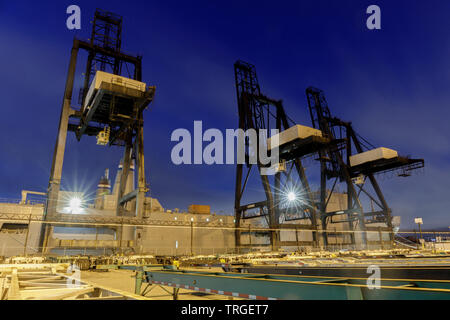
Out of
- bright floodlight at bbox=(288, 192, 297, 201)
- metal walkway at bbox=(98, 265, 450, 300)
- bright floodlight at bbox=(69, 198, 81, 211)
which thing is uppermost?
bright floodlight at bbox=(69, 198, 81, 211)

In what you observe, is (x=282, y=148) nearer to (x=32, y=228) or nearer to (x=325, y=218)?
(x=325, y=218)

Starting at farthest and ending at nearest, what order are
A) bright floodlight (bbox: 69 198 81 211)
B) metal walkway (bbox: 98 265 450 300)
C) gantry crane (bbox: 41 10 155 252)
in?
1. bright floodlight (bbox: 69 198 81 211)
2. gantry crane (bbox: 41 10 155 252)
3. metal walkway (bbox: 98 265 450 300)

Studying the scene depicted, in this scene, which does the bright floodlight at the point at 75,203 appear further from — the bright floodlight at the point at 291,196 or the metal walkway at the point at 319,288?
the metal walkway at the point at 319,288

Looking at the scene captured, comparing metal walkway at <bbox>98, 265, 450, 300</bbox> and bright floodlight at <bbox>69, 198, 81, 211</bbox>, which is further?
bright floodlight at <bbox>69, 198, 81, 211</bbox>

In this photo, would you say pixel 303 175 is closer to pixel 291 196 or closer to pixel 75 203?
pixel 291 196

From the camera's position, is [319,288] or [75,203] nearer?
[319,288]

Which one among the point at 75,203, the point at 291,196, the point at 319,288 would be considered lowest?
the point at 319,288

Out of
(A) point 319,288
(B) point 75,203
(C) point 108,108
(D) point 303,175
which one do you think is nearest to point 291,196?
(D) point 303,175

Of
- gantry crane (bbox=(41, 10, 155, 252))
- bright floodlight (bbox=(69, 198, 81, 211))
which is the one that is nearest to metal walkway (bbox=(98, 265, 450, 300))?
gantry crane (bbox=(41, 10, 155, 252))

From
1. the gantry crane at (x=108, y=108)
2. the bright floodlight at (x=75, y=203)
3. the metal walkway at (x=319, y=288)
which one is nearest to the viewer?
the metal walkway at (x=319, y=288)

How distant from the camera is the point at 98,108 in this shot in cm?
3512

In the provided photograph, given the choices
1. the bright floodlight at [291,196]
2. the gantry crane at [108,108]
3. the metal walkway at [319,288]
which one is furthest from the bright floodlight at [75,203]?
the metal walkway at [319,288]

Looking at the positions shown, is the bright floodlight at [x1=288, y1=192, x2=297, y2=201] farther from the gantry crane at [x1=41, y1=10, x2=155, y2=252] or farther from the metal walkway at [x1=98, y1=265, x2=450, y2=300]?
the metal walkway at [x1=98, y1=265, x2=450, y2=300]

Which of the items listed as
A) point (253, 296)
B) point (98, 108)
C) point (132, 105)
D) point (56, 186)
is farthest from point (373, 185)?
point (253, 296)
